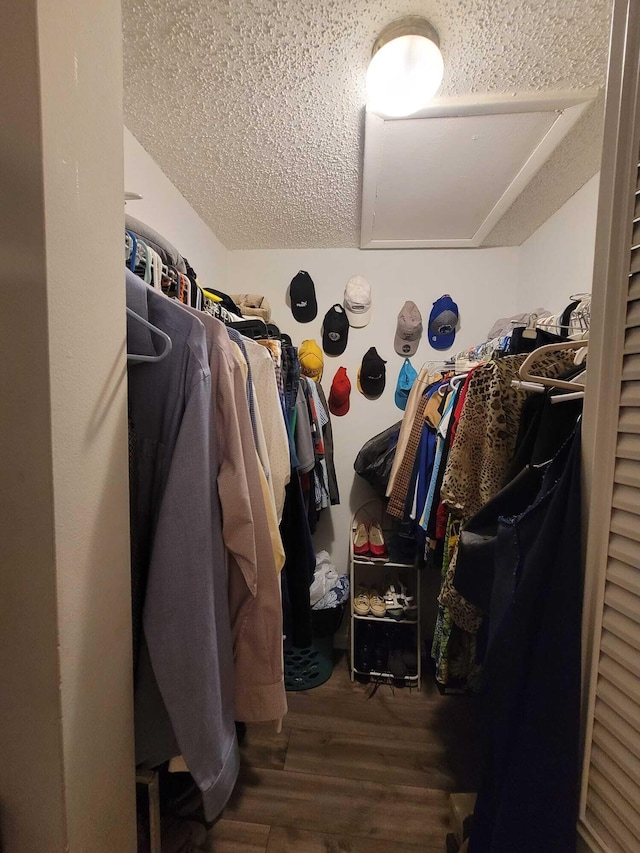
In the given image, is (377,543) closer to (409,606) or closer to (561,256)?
(409,606)

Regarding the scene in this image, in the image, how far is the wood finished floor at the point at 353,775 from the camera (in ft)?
3.34

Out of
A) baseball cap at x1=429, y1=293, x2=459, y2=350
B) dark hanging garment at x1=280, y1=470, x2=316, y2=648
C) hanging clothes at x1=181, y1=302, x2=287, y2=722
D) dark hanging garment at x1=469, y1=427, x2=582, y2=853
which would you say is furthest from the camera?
baseball cap at x1=429, y1=293, x2=459, y2=350

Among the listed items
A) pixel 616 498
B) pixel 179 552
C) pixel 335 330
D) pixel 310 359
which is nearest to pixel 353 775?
pixel 179 552

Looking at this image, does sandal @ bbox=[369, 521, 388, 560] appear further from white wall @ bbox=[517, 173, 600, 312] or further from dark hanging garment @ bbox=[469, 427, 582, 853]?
white wall @ bbox=[517, 173, 600, 312]

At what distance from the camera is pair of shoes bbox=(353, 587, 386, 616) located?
1.68 m

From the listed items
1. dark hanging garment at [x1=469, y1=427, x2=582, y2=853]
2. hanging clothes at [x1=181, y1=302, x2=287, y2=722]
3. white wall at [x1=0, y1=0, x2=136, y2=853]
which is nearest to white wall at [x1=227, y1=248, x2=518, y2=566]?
hanging clothes at [x1=181, y1=302, x2=287, y2=722]

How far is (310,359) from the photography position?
189 centimetres

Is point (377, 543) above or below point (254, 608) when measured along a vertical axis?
below

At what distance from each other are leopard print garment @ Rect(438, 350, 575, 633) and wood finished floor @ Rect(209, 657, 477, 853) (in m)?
0.67

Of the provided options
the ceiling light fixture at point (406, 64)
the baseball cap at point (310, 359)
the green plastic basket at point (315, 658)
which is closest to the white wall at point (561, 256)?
the ceiling light fixture at point (406, 64)

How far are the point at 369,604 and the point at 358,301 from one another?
1655mm

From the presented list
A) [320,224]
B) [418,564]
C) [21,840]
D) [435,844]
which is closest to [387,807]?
[435,844]

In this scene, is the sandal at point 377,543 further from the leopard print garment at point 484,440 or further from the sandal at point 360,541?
the leopard print garment at point 484,440

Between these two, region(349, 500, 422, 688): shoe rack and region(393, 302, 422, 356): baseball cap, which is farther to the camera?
region(393, 302, 422, 356): baseball cap
